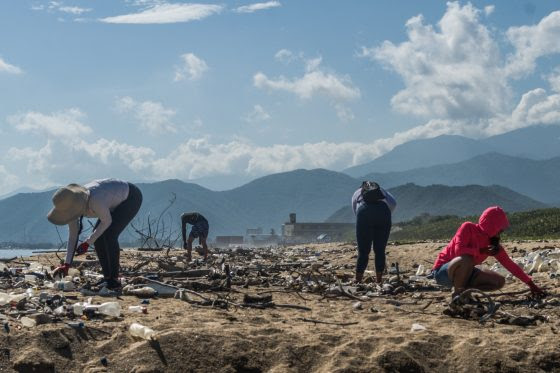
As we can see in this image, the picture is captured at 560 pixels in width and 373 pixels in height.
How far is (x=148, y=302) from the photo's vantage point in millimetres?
7469

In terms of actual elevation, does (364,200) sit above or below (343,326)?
above

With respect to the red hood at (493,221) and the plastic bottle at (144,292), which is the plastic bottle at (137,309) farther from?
the red hood at (493,221)

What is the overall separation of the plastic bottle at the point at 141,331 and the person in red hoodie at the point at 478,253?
3328mm

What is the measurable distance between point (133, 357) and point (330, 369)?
5.14ft

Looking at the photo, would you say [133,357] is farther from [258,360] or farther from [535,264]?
[535,264]

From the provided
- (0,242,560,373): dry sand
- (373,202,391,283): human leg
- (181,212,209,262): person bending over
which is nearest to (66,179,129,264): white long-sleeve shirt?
(0,242,560,373): dry sand

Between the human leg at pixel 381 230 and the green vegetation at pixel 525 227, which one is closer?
the human leg at pixel 381 230

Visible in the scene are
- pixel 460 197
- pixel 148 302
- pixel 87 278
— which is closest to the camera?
pixel 148 302

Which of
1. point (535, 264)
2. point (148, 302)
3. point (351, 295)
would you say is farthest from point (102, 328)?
point (535, 264)

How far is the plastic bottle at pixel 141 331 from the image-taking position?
5.77 metres

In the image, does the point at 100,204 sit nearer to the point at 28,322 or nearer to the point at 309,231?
the point at 28,322

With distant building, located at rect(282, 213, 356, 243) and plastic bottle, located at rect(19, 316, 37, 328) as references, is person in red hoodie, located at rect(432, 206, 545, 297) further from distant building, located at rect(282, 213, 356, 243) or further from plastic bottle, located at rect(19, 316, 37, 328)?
distant building, located at rect(282, 213, 356, 243)

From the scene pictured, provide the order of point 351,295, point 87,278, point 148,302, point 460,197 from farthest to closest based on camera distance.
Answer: point 460,197 < point 87,278 < point 351,295 < point 148,302

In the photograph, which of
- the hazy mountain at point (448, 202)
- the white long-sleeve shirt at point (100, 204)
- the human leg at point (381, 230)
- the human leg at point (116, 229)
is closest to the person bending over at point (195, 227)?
the human leg at point (381, 230)
